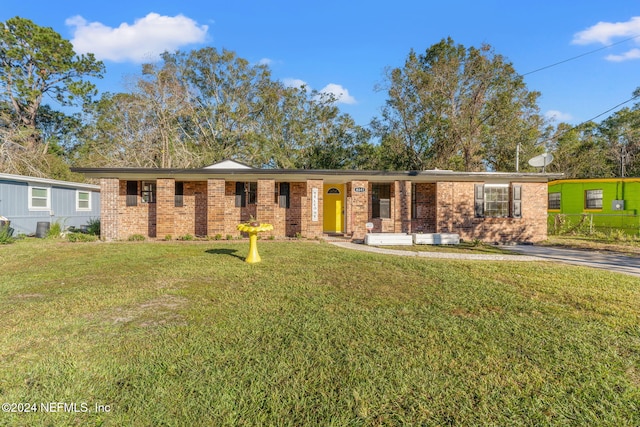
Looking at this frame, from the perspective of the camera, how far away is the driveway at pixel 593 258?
6832 mm

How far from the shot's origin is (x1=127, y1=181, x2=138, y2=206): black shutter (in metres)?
11.8

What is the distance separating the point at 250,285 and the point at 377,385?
127 inches

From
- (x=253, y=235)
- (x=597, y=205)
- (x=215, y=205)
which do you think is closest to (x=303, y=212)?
(x=215, y=205)

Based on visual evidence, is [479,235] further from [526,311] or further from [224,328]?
[224,328]

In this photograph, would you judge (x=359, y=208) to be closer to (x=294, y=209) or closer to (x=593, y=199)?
(x=294, y=209)

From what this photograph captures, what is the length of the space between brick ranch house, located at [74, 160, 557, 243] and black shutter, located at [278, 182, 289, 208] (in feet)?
0.14

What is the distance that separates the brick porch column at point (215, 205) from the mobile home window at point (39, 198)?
809 centimetres

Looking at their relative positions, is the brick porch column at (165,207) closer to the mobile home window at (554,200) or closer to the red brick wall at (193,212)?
the red brick wall at (193,212)

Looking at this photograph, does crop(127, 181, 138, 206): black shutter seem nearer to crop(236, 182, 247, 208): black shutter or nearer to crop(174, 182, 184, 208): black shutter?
crop(174, 182, 184, 208): black shutter

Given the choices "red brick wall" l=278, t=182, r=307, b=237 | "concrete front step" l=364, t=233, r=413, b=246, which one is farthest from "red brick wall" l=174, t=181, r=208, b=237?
"concrete front step" l=364, t=233, r=413, b=246

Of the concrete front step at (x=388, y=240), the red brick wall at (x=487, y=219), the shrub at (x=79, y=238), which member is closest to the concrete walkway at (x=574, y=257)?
the concrete front step at (x=388, y=240)

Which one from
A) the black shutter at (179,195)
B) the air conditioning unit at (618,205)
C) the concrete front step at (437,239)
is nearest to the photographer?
the concrete front step at (437,239)

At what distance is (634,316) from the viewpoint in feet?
12.4

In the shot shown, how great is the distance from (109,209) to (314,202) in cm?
759
